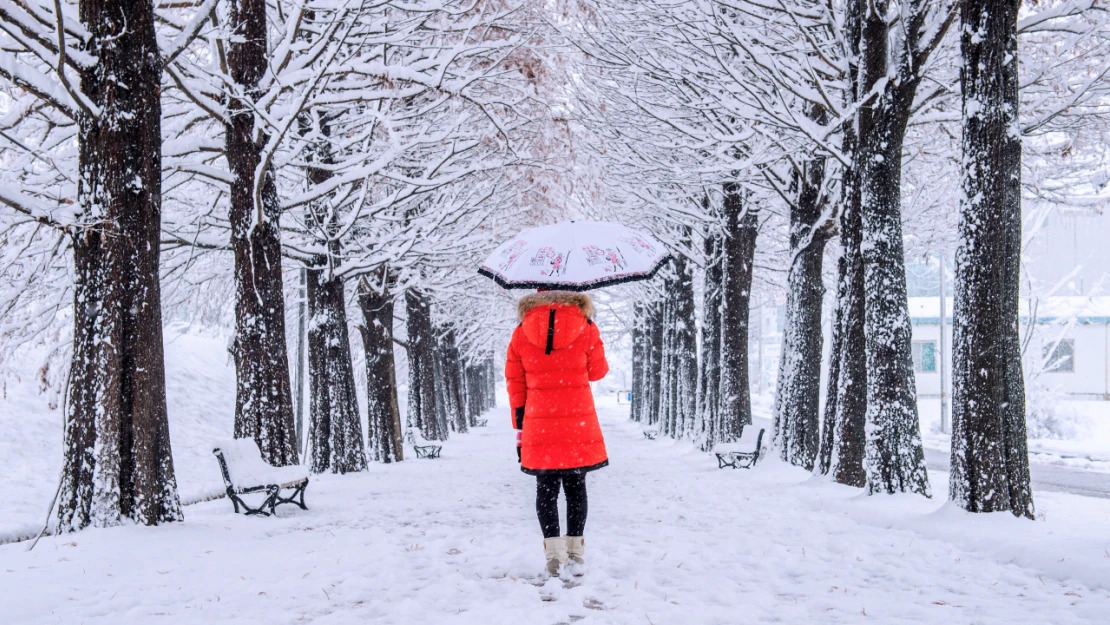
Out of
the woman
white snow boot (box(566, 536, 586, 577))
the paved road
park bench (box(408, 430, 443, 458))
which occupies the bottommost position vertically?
the paved road

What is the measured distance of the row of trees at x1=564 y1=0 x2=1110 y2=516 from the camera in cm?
659

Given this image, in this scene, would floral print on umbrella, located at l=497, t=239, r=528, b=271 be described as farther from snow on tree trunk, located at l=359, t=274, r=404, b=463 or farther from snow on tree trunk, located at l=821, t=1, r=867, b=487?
snow on tree trunk, located at l=359, t=274, r=404, b=463

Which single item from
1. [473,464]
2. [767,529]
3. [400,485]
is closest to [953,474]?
[767,529]

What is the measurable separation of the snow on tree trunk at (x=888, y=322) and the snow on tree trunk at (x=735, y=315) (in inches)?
238

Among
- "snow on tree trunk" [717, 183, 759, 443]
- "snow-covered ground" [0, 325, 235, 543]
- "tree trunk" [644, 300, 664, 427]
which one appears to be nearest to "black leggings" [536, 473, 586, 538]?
"snow-covered ground" [0, 325, 235, 543]

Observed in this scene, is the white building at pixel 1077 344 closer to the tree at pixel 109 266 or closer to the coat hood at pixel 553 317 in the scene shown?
the coat hood at pixel 553 317

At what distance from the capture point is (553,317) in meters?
5.11

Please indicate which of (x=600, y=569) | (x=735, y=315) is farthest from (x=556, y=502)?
(x=735, y=315)

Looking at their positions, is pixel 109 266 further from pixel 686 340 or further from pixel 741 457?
pixel 686 340

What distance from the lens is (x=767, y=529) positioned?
7004 mm

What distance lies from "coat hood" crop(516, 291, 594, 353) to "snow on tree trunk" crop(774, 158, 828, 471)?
726 centimetres

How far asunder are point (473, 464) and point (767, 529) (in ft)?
32.0

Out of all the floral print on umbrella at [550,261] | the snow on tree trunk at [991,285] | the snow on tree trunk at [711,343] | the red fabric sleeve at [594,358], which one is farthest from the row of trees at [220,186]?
the snow on tree trunk at [991,285]

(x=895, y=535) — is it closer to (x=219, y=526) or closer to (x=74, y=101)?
(x=219, y=526)
